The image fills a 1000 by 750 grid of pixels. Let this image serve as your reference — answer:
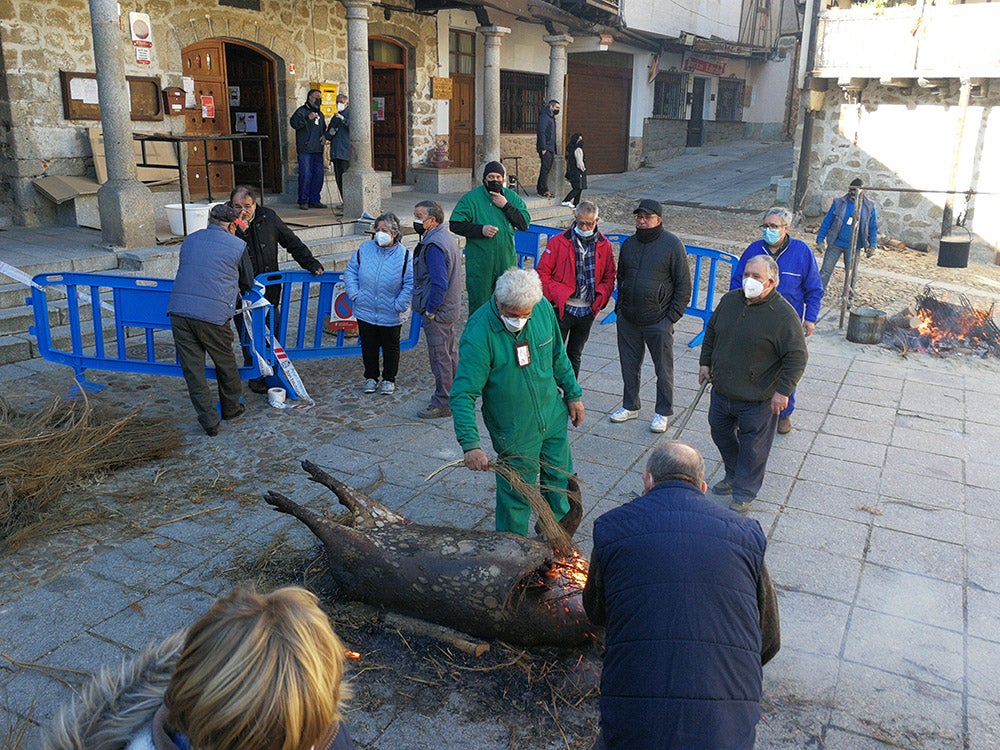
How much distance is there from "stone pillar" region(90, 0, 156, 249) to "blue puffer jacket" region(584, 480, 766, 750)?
28.1 ft

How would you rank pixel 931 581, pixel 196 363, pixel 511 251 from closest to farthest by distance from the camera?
pixel 931 581
pixel 196 363
pixel 511 251

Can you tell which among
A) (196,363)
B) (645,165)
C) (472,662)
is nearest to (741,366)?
(472,662)

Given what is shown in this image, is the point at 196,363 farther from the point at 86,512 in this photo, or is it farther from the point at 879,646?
the point at 879,646

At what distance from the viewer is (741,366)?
514cm

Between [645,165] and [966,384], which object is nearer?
[966,384]

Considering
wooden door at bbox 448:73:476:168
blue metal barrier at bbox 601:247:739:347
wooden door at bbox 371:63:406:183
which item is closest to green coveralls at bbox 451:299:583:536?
blue metal barrier at bbox 601:247:739:347

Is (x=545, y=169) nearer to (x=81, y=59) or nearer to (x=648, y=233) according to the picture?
(x=81, y=59)

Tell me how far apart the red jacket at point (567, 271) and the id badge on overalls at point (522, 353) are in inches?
93.2

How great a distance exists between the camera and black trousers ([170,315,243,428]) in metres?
6.16

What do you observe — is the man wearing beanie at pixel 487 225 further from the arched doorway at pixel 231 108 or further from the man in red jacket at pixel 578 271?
the arched doorway at pixel 231 108

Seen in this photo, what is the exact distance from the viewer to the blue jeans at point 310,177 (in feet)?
42.5

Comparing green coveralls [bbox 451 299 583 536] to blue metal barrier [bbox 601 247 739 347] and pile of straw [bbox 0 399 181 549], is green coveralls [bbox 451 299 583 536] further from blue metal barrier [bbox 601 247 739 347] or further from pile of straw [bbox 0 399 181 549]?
blue metal barrier [bbox 601 247 739 347]

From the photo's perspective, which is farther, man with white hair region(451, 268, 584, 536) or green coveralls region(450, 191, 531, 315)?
green coveralls region(450, 191, 531, 315)

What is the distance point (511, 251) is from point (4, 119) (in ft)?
23.5
